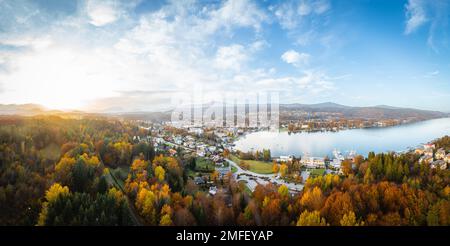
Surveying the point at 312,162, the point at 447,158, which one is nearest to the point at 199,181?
the point at 312,162

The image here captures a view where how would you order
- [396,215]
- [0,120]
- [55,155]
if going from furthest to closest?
[0,120] < [55,155] < [396,215]

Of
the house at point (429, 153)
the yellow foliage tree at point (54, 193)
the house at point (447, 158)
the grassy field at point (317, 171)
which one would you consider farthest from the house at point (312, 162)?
the yellow foliage tree at point (54, 193)

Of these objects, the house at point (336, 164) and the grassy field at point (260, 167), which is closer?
the grassy field at point (260, 167)

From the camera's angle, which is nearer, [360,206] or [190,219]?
[190,219]

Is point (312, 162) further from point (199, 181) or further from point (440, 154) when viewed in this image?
point (199, 181)

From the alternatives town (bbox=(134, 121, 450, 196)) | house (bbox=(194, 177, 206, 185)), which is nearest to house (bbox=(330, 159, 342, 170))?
town (bbox=(134, 121, 450, 196))

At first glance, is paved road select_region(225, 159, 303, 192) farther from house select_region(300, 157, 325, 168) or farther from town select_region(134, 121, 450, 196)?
house select_region(300, 157, 325, 168)

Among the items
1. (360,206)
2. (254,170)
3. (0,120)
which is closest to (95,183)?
(360,206)

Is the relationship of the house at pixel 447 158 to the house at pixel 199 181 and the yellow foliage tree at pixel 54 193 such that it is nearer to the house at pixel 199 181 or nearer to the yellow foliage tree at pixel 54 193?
the house at pixel 199 181
